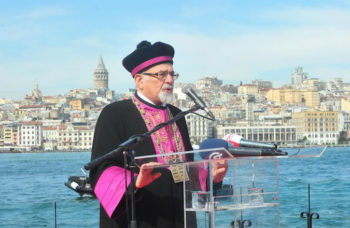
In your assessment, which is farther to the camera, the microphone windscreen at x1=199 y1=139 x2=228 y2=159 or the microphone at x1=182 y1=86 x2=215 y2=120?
the microphone at x1=182 y1=86 x2=215 y2=120

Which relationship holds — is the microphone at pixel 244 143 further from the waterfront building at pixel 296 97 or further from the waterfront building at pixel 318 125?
the waterfront building at pixel 296 97

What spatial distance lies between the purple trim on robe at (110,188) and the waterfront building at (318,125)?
80.1m


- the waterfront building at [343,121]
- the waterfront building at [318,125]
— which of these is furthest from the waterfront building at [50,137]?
the waterfront building at [343,121]

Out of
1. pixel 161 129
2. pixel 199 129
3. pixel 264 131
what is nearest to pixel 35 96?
pixel 199 129

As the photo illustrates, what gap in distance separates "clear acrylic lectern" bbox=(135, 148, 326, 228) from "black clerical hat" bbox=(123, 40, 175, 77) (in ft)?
1.18

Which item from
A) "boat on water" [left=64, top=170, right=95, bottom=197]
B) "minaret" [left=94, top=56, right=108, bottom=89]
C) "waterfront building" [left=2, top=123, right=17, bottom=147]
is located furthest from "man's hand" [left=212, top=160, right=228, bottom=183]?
"minaret" [left=94, top=56, right=108, bottom=89]

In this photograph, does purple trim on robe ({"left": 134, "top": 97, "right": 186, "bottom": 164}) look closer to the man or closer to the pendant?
the man

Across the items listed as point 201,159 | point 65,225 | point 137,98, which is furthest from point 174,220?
point 65,225

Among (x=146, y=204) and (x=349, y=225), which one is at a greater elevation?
(x=146, y=204)

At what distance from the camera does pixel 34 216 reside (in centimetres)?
1688

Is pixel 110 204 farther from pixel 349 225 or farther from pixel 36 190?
pixel 36 190

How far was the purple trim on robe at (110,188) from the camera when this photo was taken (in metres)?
1.90

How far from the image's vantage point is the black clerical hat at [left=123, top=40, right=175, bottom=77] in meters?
2.10

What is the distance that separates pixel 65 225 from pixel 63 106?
90.5m
